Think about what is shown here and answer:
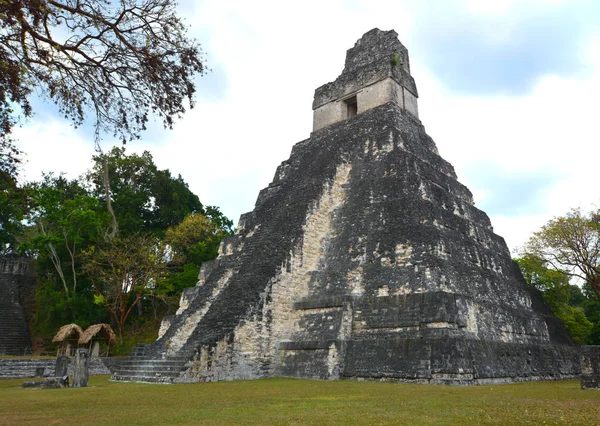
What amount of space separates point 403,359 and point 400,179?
5205mm

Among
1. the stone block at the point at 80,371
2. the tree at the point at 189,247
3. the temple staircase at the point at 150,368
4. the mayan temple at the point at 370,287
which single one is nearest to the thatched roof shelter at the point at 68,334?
the tree at the point at 189,247

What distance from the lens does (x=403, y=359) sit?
10102 mm

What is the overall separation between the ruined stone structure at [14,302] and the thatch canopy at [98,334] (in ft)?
22.0

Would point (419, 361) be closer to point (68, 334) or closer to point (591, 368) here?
point (591, 368)

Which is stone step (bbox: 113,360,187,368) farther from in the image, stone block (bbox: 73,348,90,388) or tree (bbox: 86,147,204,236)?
tree (bbox: 86,147,204,236)

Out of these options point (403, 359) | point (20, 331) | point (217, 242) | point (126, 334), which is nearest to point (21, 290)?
point (20, 331)

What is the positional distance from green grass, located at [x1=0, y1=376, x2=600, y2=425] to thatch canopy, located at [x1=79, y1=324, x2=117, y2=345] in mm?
11560

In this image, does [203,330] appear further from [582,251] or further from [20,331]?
[20,331]

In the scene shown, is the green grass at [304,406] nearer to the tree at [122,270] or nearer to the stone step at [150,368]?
the stone step at [150,368]

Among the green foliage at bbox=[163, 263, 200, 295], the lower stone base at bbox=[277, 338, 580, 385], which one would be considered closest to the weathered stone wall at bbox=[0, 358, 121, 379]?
the green foliage at bbox=[163, 263, 200, 295]

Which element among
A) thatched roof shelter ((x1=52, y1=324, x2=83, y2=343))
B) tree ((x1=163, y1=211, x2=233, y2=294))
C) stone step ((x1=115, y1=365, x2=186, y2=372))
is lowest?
stone step ((x1=115, y1=365, x2=186, y2=372))

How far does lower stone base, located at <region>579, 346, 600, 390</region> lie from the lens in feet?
29.0

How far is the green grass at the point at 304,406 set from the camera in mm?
5070

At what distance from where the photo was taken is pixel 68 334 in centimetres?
1939
